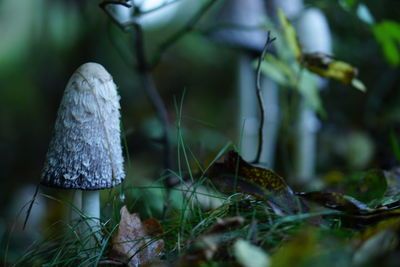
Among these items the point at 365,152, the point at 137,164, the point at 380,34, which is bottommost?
the point at 137,164

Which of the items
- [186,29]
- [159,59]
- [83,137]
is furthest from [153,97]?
[83,137]

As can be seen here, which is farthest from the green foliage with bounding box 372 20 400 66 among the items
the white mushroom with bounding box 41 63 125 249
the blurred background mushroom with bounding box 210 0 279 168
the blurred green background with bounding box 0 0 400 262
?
the blurred background mushroom with bounding box 210 0 279 168

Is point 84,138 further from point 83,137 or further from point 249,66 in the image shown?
point 249,66

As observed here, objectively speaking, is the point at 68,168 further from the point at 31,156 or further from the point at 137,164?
the point at 31,156

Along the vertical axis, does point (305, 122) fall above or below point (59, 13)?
below

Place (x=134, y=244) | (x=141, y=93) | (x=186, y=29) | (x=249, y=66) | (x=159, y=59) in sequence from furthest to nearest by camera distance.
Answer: (x=141, y=93)
(x=249, y=66)
(x=159, y=59)
(x=186, y=29)
(x=134, y=244)

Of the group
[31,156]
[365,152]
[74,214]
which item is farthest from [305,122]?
[31,156]

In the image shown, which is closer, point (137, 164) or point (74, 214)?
point (74, 214)
